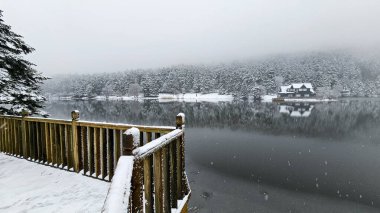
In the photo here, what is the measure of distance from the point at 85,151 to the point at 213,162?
13.5m

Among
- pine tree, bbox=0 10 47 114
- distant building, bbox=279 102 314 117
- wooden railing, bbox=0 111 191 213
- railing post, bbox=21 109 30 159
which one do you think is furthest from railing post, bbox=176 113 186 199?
distant building, bbox=279 102 314 117

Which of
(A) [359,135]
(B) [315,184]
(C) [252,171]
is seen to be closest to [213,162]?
(C) [252,171]

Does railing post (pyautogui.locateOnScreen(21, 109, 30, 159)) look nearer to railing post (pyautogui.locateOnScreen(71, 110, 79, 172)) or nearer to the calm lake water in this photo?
railing post (pyautogui.locateOnScreen(71, 110, 79, 172))

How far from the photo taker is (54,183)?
5949mm

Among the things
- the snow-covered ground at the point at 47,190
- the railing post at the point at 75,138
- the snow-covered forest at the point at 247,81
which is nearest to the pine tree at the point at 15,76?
the snow-covered ground at the point at 47,190

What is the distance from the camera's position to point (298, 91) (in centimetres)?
9919

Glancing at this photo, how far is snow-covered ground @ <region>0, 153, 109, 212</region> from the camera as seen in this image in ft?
15.8

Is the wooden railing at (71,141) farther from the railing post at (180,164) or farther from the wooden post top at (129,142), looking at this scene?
the wooden post top at (129,142)

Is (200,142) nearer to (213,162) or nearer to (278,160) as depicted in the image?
(213,162)

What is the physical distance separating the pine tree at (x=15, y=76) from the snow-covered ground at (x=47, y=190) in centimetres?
457

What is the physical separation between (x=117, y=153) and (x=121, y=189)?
3510mm

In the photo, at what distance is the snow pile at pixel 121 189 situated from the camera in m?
1.95

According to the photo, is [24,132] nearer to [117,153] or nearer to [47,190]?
[47,190]

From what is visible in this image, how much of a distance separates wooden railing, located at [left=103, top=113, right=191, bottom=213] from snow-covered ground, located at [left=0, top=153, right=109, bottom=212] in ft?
5.03
